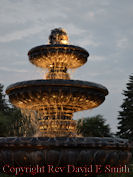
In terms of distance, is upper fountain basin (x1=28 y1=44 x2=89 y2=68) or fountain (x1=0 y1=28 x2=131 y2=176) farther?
upper fountain basin (x1=28 y1=44 x2=89 y2=68)

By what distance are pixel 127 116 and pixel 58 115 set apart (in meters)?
25.3

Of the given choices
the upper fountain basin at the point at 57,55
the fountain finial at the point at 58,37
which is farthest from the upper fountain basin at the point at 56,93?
the fountain finial at the point at 58,37

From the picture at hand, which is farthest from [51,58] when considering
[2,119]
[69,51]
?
[2,119]

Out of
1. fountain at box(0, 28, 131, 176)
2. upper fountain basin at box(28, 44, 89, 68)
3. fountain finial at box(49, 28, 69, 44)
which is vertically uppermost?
fountain finial at box(49, 28, 69, 44)

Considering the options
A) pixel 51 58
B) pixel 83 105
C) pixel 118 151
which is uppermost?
pixel 51 58

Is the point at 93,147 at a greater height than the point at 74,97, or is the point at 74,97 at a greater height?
the point at 74,97

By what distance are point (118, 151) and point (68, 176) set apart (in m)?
1.39

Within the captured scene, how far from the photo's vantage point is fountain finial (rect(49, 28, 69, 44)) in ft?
41.1

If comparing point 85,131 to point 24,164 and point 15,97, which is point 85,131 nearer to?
point 15,97

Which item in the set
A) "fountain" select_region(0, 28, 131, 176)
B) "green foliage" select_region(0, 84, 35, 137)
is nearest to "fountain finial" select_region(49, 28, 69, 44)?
"fountain" select_region(0, 28, 131, 176)

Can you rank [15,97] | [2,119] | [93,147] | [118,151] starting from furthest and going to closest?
[2,119] → [15,97] → [118,151] → [93,147]

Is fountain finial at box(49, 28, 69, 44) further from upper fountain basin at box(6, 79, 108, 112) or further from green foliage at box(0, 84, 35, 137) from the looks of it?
green foliage at box(0, 84, 35, 137)

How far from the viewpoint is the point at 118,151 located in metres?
7.09

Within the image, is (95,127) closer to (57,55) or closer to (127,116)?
(127,116)
